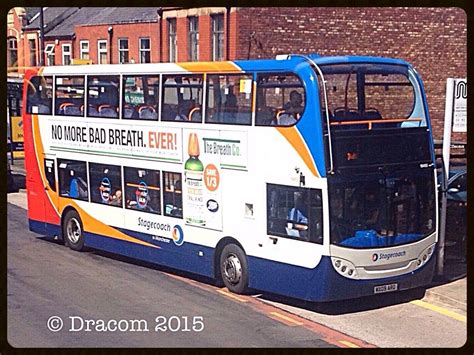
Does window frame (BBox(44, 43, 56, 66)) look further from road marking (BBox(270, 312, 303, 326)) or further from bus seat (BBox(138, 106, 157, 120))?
road marking (BBox(270, 312, 303, 326))

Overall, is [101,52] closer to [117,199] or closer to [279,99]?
[117,199]

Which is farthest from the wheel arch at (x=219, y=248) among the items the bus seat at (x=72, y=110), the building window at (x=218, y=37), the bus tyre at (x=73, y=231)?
the building window at (x=218, y=37)

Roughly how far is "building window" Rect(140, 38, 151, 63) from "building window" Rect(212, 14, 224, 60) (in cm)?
186

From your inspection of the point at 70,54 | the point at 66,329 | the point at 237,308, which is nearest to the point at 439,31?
the point at 70,54

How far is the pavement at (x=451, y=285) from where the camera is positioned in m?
10.6

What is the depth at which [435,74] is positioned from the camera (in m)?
23.1

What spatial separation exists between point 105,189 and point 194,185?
7.41 ft

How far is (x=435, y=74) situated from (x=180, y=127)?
1348 cm

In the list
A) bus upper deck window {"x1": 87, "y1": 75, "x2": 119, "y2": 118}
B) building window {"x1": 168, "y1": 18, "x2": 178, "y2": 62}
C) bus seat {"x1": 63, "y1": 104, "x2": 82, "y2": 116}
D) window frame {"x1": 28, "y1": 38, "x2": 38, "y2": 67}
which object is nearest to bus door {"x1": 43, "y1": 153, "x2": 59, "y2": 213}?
bus seat {"x1": 63, "y1": 104, "x2": 82, "y2": 116}

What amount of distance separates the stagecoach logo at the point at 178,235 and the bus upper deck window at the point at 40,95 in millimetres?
3413

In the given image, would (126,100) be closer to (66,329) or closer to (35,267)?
(35,267)

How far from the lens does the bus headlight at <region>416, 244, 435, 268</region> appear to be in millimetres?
10734

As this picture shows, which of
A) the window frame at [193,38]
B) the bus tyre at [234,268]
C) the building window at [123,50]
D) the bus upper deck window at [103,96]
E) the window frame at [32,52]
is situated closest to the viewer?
the bus tyre at [234,268]

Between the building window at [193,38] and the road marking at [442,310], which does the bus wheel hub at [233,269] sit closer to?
the road marking at [442,310]
